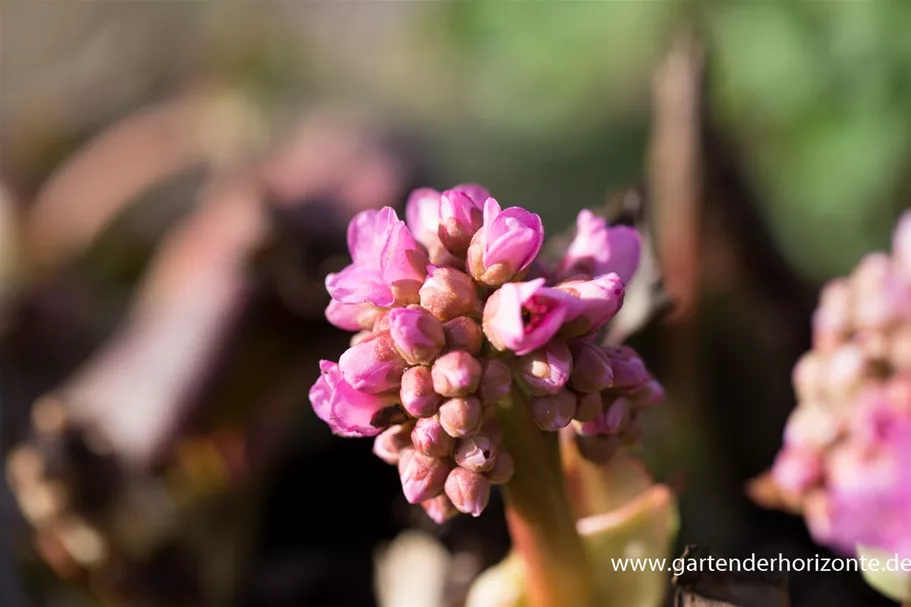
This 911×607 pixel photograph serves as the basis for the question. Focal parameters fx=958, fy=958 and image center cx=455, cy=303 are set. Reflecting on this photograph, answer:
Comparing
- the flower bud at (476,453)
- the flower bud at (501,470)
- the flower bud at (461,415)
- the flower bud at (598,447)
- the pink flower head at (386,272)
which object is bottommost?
the flower bud at (598,447)

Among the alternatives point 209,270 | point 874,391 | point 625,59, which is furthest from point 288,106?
point 874,391

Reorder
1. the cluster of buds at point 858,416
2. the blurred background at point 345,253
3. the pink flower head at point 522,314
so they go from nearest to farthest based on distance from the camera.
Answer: the pink flower head at point 522,314
the cluster of buds at point 858,416
the blurred background at point 345,253

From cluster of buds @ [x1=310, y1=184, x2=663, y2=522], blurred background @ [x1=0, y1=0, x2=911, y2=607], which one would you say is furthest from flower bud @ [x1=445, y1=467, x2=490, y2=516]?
blurred background @ [x1=0, y1=0, x2=911, y2=607]

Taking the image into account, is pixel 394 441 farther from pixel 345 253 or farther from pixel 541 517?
pixel 345 253

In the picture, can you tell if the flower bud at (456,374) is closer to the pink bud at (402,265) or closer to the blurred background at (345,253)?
the pink bud at (402,265)

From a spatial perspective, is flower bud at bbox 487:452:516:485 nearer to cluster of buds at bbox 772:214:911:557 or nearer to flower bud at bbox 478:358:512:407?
flower bud at bbox 478:358:512:407

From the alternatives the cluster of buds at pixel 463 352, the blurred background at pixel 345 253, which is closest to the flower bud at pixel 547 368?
the cluster of buds at pixel 463 352

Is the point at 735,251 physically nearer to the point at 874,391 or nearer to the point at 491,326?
the point at 874,391

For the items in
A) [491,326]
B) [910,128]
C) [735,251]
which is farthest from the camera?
[910,128]
